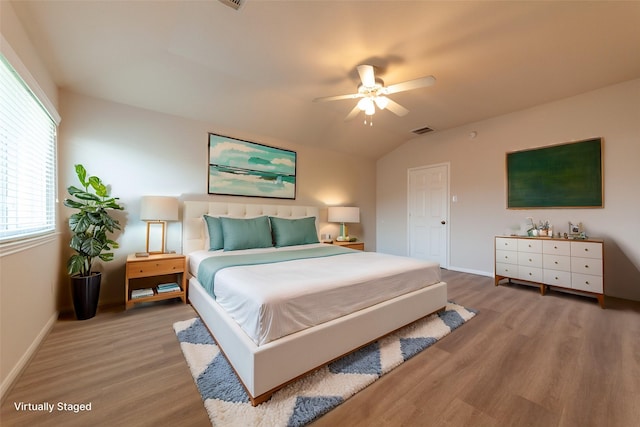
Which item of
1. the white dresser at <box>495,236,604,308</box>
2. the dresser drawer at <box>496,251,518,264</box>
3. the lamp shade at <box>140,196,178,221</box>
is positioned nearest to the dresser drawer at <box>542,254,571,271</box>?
the white dresser at <box>495,236,604,308</box>

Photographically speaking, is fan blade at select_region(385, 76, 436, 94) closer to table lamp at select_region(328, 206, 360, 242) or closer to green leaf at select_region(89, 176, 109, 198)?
table lamp at select_region(328, 206, 360, 242)

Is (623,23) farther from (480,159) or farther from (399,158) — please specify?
(399,158)

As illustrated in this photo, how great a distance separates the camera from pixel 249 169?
3.86 m

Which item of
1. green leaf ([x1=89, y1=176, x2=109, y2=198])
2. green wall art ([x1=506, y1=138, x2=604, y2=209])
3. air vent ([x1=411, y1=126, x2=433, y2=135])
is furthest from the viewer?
air vent ([x1=411, y1=126, x2=433, y2=135])

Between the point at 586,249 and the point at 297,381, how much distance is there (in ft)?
12.2

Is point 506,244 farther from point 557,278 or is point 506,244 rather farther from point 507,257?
point 557,278

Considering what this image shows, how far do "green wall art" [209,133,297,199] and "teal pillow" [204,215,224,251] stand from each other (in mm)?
612

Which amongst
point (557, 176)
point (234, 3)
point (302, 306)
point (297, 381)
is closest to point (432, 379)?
point (297, 381)

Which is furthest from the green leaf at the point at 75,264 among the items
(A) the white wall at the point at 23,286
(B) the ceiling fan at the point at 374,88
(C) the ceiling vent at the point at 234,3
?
(B) the ceiling fan at the point at 374,88

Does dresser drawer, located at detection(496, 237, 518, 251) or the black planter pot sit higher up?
dresser drawer, located at detection(496, 237, 518, 251)

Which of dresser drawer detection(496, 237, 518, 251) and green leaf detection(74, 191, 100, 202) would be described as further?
dresser drawer detection(496, 237, 518, 251)

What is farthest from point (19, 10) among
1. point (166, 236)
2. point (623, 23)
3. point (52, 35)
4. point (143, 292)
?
point (623, 23)

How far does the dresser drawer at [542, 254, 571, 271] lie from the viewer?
3084 mm

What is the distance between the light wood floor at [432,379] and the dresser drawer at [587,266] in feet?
1.93
